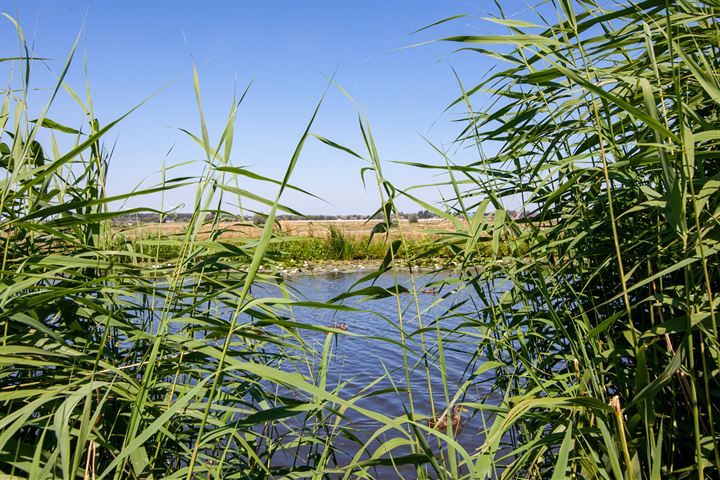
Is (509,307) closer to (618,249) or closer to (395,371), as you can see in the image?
(618,249)

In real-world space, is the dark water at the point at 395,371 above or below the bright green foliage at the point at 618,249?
below

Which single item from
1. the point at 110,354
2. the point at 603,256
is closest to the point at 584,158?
the point at 603,256

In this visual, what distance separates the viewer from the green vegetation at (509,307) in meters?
1.32

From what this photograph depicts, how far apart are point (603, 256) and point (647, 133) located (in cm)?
44

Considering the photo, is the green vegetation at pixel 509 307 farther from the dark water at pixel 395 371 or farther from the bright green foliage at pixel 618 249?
the dark water at pixel 395 371

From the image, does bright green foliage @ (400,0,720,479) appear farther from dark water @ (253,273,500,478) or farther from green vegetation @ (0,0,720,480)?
dark water @ (253,273,500,478)

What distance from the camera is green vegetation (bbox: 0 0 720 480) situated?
4.33 feet

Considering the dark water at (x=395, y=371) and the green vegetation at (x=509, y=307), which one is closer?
the green vegetation at (x=509, y=307)

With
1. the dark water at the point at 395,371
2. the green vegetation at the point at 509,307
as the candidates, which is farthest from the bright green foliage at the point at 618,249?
the dark water at the point at 395,371

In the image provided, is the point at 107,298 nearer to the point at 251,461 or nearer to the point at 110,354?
the point at 110,354

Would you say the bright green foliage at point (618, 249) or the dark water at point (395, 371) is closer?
the bright green foliage at point (618, 249)

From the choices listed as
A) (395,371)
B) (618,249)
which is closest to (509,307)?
(618,249)

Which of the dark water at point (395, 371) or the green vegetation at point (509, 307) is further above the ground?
the green vegetation at point (509, 307)

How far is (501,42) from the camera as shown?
147 cm
